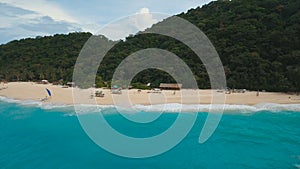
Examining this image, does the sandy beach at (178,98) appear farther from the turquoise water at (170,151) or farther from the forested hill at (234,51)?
the turquoise water at (170,151)

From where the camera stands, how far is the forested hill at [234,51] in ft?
92.3

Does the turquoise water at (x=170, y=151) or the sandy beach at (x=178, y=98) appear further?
the sandy beach at (x=178, y=98)

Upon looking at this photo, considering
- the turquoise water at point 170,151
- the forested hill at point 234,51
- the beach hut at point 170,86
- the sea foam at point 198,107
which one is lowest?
the turquoise water at point 170,151

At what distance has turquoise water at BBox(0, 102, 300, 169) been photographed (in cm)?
937

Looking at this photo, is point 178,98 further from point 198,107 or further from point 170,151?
point 170,151

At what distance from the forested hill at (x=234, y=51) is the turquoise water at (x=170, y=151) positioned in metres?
11.2

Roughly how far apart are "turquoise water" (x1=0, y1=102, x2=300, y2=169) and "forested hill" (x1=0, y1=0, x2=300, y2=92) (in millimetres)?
11188

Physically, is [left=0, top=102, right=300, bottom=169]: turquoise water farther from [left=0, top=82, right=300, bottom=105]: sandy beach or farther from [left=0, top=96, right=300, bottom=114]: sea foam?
[left=0, top=82, right=300, bottom=105]: sandy beach

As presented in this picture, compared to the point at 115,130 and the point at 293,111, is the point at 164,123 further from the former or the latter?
the point at 293,111

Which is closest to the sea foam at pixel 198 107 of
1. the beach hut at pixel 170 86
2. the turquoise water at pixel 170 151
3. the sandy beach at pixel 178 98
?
the sandy beach at pixel 178 98

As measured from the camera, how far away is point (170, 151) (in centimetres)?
1079

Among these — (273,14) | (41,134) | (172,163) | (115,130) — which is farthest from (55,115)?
(273,14)

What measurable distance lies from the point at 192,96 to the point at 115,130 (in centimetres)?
1228

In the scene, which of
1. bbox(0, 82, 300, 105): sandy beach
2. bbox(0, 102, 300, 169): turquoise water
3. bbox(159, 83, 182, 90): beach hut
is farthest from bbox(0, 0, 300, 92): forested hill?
bbox(0, 102, 300, 169): turquoise water
